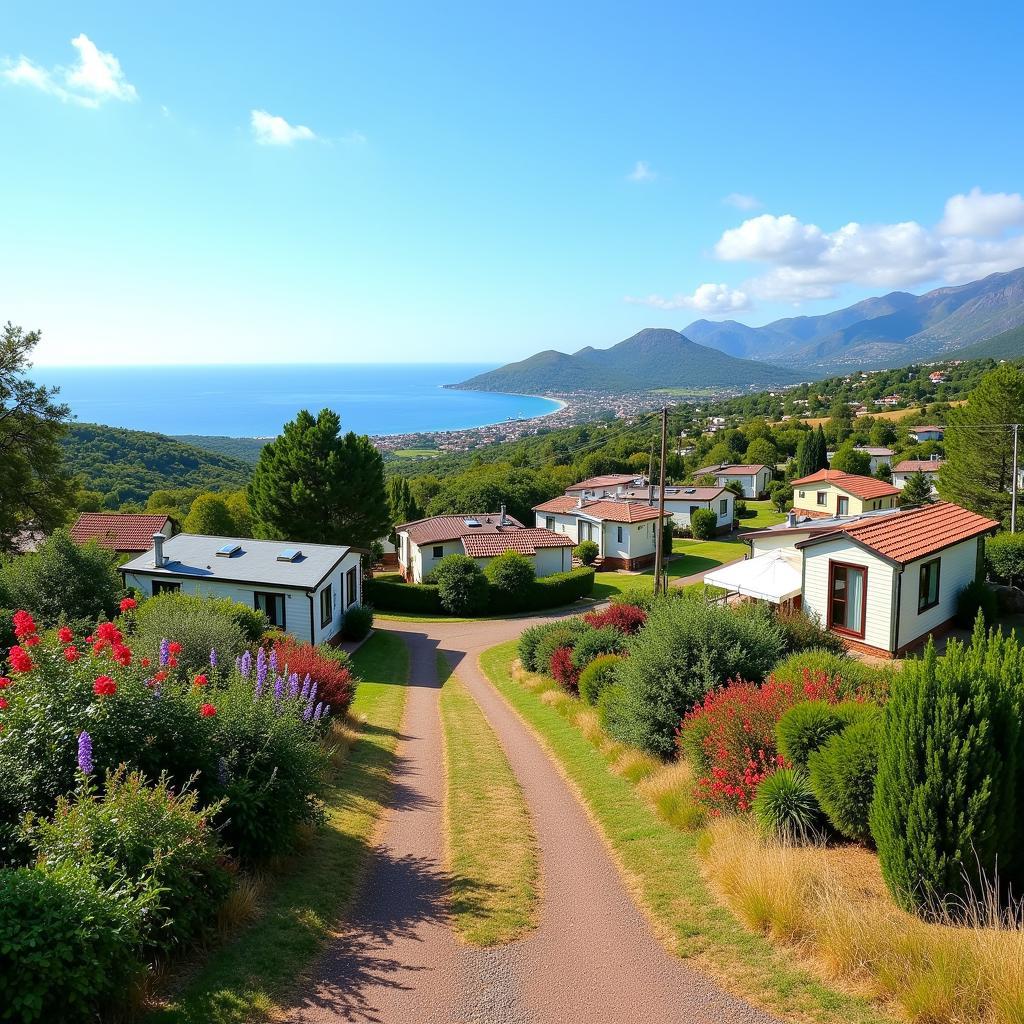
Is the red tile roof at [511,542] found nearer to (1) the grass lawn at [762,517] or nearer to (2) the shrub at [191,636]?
(1) the grass lawn at [762,517]

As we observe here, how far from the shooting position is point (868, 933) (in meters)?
5.78

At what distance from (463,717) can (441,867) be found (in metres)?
9.92

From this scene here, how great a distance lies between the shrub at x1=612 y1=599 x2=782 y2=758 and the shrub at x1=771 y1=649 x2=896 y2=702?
2.14 feet

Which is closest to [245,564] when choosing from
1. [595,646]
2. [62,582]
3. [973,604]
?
[62,582]

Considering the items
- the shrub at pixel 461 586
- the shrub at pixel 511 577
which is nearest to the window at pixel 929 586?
the shrub at pixel 511 577

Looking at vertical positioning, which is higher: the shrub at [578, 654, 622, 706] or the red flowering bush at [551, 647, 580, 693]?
the shrub at [578, 654, 622, 706]

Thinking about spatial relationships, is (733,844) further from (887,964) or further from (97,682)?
(97,682)

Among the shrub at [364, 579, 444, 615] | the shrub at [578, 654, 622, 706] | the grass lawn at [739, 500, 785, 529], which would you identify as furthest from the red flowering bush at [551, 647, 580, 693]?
the grass lawn at [739, 500, 785, 529]

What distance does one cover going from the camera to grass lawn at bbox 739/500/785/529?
57938 millimetres

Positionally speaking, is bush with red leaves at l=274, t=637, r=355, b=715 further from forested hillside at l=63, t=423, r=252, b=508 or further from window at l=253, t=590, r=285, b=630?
forested hillside at l=63, t=423, r=252, b=508

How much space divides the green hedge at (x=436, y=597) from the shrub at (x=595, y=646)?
19.1 metres

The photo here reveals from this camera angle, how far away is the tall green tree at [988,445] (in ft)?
131

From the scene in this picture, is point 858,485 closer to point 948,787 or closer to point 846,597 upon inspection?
point 846,597

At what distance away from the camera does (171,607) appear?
16672mm
